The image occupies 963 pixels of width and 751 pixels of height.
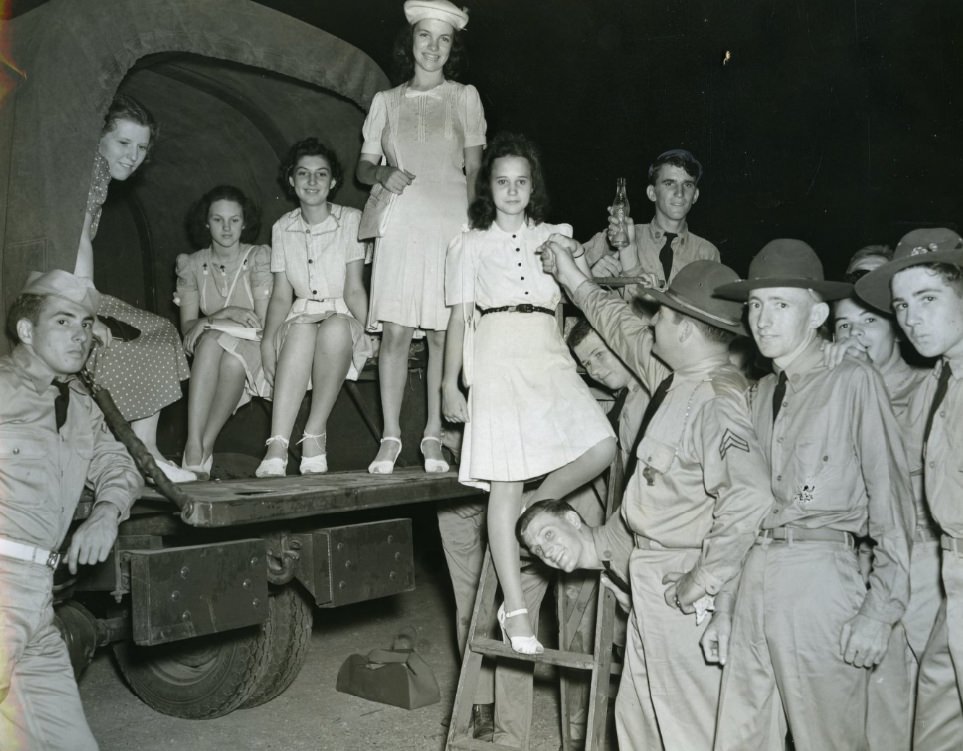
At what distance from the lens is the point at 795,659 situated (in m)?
2.84

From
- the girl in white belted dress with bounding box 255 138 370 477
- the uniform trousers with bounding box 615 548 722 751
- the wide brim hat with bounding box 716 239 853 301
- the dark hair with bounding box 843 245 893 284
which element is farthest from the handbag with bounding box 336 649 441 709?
the dark hair with bounding box 843 245 893 284

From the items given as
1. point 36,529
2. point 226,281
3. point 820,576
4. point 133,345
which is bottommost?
point 820,576

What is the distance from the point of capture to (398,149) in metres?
4.36

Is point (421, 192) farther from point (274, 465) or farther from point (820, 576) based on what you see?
point (820, 576)

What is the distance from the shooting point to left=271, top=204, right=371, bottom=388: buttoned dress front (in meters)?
4.45

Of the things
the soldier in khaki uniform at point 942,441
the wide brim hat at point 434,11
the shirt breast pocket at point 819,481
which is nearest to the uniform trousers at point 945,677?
the soldier in khaki uniform at point 942,441

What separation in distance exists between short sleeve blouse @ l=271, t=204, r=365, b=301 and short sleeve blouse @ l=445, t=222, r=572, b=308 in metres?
0.83

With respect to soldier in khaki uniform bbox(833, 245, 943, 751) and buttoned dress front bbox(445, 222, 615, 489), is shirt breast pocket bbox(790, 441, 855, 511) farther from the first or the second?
buttoned dress front bbox(445, 222, 615, 489)

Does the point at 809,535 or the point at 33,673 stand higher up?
the point at 809,535

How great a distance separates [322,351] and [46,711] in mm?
1838

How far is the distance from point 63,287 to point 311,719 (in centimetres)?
244

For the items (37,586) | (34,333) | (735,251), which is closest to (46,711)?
(37,586)

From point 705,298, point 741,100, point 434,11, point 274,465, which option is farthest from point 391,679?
point 741,100

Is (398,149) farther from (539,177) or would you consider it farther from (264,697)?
(264,697)
